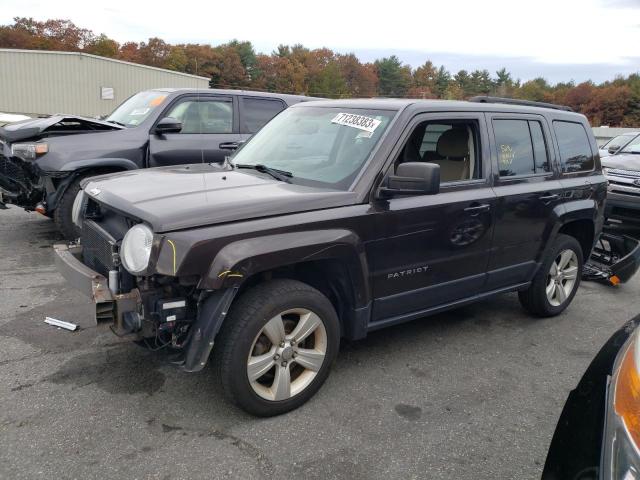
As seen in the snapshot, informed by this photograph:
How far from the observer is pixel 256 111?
24.3 feet

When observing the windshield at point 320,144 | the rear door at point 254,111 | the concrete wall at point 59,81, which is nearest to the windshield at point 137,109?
the rear door at point 254,111

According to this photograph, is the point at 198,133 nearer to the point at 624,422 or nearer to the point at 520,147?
the point at 520,147

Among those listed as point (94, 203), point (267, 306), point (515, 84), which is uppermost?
point (515, 84)

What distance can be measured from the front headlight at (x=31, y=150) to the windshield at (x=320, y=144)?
2727 millimetres

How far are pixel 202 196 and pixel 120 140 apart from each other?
376 cm

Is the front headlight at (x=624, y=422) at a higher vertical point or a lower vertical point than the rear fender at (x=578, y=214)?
lower

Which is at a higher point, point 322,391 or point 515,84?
point 515,84

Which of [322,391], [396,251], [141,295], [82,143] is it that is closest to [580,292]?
[396,251]

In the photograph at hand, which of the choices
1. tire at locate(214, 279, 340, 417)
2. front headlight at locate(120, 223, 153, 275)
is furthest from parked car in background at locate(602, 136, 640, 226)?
front headlight at locate(120, 223, 153, 275)

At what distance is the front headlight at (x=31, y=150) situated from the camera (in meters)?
5.64

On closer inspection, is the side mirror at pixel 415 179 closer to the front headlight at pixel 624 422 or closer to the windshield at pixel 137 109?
the front headlight at pixel 624 422

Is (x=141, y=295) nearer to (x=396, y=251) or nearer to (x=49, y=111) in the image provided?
(x=396, y=251)

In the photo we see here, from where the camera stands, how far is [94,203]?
3467 millimetres

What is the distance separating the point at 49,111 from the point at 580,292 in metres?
27.2
